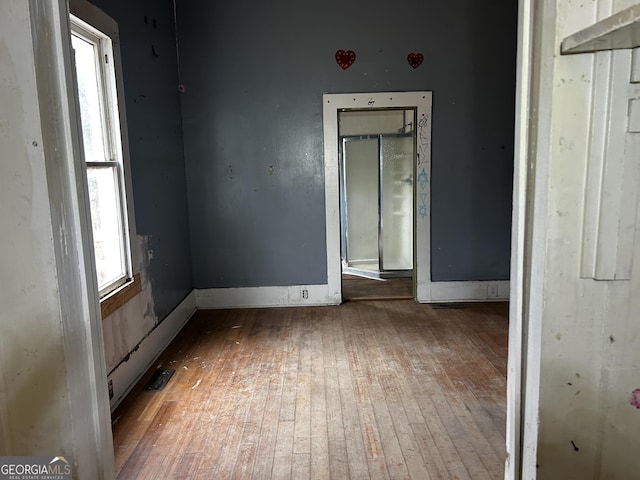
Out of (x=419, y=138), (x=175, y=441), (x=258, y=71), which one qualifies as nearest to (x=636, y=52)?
(x=175, y=441)

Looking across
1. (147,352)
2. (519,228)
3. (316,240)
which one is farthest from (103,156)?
(519,228)

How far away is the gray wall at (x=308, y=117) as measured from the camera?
4.07 meters

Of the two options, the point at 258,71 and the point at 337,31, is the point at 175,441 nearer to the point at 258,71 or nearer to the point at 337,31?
the point at 258,71

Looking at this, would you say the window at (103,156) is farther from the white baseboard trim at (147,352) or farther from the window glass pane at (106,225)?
the white baseboard trim at (147,352)

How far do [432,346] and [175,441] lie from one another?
2.00m

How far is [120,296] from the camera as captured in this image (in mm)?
2648

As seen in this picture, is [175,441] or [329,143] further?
[329,143]

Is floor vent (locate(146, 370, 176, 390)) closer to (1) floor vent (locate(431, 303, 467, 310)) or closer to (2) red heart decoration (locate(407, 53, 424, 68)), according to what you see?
(1) floor vent (locate(431, 303, 467, 310))

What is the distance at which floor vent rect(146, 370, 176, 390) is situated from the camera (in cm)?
280

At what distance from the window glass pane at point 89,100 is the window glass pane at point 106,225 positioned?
121 millimetres

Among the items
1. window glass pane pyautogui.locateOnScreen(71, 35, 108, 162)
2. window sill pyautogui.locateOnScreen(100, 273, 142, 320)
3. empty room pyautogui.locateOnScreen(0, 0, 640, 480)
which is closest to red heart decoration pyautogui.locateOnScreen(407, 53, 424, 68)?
empty room pyautogui.locateOnScreen(0, 0, 640, 480)

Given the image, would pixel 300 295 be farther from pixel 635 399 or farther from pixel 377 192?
pixel 635 399

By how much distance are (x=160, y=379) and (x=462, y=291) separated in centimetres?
303

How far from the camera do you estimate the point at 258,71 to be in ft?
13.6
